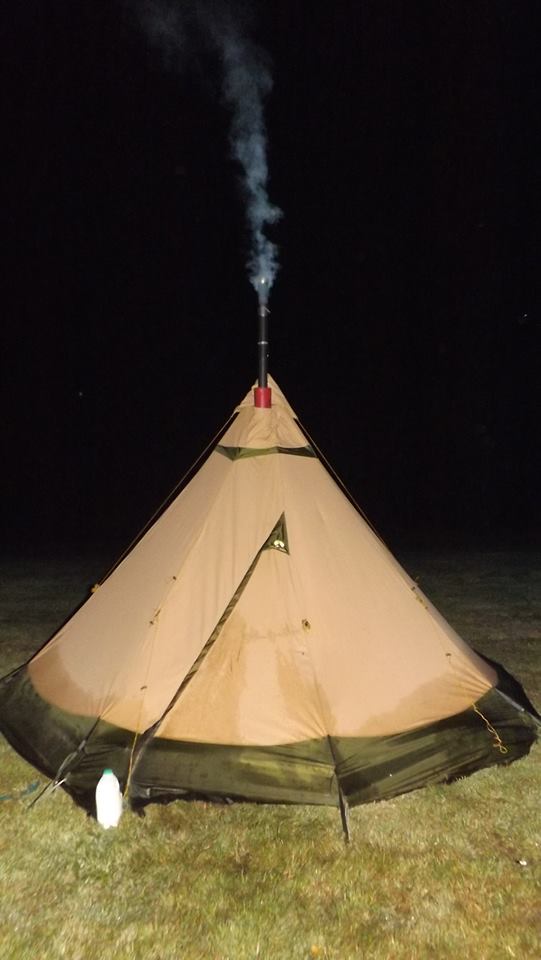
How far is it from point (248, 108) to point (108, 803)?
20.1 ft

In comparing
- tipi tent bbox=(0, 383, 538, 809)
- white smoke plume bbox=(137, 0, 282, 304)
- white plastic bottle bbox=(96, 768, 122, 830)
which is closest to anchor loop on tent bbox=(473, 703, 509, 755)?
tipi tent bbox=(0, 383, 538, 809)

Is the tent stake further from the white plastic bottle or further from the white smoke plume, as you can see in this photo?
the white smoke plume

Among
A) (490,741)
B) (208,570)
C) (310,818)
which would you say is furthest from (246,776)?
(490,741)

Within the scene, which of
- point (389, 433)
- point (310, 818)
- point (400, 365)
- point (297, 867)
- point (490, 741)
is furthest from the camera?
point (400, 365)

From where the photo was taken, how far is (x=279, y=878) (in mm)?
4090

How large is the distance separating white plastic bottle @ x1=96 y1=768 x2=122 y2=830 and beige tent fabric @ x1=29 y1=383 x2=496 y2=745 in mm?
541

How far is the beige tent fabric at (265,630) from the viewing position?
511 cm

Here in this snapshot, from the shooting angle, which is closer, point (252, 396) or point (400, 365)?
point (252, 396)

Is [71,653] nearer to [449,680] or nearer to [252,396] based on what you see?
[252,396]

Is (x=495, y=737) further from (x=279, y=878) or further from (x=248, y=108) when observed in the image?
(x=248, y=108)

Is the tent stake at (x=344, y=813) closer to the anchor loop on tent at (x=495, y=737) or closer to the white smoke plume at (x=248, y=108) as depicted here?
the anchor loop on tent at (x=495, y=737)

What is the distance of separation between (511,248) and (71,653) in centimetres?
5505

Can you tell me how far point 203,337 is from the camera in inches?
2255

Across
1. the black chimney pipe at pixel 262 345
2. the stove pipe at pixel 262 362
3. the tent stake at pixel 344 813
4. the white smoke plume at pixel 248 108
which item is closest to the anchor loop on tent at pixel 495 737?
the tent stake at pixel 344 813
